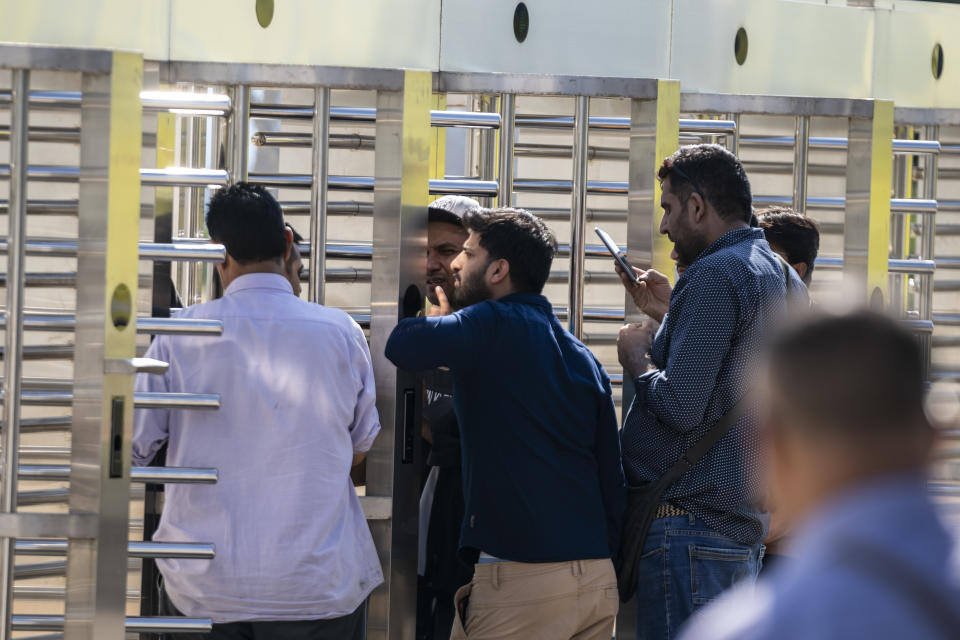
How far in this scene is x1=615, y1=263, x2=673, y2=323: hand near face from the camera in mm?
3799

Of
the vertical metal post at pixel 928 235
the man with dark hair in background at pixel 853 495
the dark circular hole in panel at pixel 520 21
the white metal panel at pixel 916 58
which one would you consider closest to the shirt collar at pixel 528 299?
the dark circular hole in panel at pixel 520 21

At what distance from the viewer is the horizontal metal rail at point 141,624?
323cm

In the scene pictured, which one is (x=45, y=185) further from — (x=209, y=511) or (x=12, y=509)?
(x=209, y=511)

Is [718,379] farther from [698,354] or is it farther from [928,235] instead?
[928,235]

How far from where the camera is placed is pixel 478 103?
5.03m

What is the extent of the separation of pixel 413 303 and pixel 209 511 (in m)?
0.91

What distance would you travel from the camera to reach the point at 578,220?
4.16 metres

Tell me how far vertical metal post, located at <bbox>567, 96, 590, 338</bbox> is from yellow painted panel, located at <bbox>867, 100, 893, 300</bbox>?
3.49 feet

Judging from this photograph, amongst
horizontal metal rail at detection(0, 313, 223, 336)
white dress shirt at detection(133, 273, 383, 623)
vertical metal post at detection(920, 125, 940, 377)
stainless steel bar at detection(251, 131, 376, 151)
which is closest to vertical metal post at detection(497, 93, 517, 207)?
stainless steel bar at detection(251, 131, 376, 151)

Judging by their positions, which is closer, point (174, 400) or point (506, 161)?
point (174, 400)

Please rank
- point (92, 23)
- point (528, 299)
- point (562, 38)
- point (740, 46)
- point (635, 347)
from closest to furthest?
1. point (528, 299)
2. point (635, 347)
3. point (92, 23)
4. point (562, 38)
5. point (740, 46)

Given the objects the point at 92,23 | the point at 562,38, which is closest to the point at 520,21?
the point at 562,38

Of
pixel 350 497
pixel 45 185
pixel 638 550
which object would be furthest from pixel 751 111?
pixel 45 185

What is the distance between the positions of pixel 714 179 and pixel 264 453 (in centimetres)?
137
